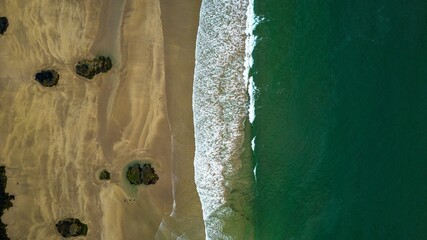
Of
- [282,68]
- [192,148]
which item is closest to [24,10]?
[192,148]

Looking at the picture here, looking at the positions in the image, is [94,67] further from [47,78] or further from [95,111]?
[47,78]

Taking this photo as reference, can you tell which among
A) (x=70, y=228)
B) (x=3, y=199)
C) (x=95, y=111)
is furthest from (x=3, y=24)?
(x=70, y=228)

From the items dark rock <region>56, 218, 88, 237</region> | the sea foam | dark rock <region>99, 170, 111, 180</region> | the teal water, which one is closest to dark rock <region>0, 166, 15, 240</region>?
dark rock <region>56, 218, 88, 237</region>

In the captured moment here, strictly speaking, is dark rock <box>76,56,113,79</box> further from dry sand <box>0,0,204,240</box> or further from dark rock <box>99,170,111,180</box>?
dark rock <box>99,170,111,180</box>

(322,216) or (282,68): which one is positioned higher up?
(282,68)

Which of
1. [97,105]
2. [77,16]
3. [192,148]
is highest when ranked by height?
[77,16]

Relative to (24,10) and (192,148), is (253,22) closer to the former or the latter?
(192,148)
